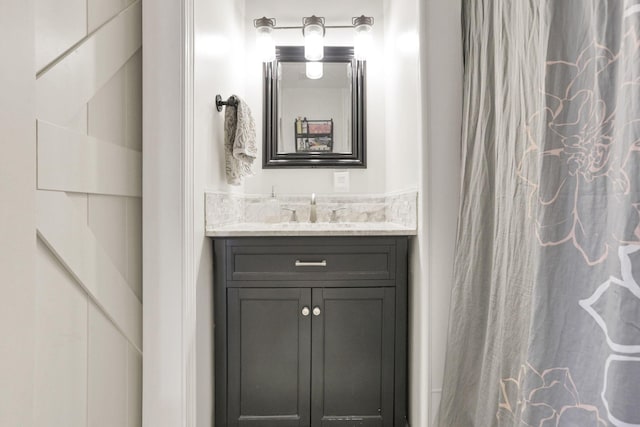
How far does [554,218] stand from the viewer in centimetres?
78

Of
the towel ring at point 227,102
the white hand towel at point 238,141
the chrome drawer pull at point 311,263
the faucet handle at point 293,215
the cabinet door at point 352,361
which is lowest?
the cabinet door at point 352,361

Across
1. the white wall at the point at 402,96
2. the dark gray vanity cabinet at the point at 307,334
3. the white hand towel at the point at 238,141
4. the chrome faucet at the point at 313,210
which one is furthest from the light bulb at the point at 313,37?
the dark gray vanity cabinet at the point at 307,334

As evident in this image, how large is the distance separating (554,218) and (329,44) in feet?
5.90

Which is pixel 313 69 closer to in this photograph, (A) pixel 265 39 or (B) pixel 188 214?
(A) pixel 265 39

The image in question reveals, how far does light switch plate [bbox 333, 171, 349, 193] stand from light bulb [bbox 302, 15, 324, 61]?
0.69m

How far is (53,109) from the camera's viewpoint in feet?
2.70

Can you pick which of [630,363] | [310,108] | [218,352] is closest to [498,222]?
[630,363]

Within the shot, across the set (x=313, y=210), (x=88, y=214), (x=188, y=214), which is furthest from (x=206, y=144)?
(x=313, y=210)

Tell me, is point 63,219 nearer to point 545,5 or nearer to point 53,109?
point 53,109

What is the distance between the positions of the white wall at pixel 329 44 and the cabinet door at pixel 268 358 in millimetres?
831

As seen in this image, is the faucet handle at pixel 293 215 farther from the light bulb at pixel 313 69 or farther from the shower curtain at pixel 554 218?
the shower curtain at pixel 554 218

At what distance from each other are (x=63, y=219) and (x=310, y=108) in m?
1.53

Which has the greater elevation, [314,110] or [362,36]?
[362,36]

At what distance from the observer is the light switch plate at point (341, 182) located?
6.94 feet
